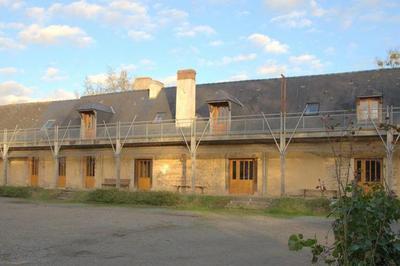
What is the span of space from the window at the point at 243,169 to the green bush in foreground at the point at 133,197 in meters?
4.41

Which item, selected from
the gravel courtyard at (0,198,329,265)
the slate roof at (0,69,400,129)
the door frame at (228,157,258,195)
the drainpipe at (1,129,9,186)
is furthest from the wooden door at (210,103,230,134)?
the drainpipe at (1,129,9,186)

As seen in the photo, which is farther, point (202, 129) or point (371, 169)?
point (202, 129)

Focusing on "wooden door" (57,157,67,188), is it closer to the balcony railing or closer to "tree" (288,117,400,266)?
the balcony railing

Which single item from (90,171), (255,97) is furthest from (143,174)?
(255,97)

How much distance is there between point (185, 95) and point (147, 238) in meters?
15.4

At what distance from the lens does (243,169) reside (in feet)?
76.4

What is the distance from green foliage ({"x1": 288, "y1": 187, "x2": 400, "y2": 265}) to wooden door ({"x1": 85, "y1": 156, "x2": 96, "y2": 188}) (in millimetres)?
24551

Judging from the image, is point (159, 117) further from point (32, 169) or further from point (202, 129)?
point (32, 169)

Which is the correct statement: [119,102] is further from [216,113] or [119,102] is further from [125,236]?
[125,236]

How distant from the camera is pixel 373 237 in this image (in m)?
4.03

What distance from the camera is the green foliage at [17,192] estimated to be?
81.0ft

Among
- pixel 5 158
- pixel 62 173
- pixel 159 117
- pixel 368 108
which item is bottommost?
pixel 62 173

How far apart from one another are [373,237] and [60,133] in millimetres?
24989

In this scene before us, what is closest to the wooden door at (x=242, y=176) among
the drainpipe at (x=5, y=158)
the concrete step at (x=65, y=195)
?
the concrete step at (x=65, y=195)
